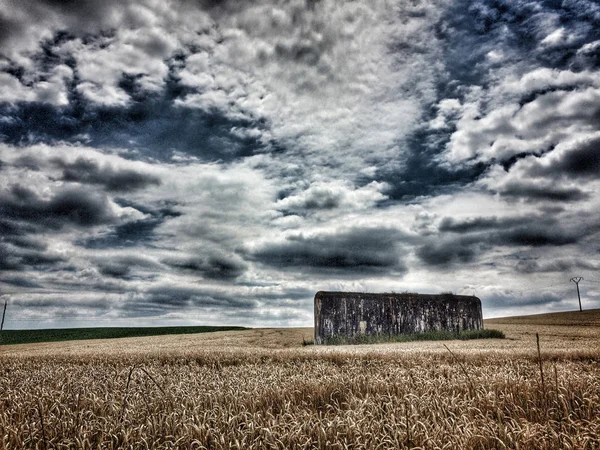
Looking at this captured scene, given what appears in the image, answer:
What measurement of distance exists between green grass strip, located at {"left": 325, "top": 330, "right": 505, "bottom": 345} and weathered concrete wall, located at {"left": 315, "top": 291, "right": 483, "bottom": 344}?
546mm

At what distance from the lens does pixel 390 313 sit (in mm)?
24344

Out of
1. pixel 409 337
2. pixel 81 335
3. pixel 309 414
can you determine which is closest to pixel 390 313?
pixel 409 337

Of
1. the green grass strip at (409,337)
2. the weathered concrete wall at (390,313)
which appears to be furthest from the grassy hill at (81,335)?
the green grass strip at (409,337)

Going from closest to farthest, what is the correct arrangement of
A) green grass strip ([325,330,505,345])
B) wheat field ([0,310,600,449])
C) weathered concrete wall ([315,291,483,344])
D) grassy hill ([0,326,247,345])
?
wheat field ([0,310,600,449]) → green grass strip ([325,330,505,345]) → weathered concrete wall ([315,291,483,344]) → grassy hill ([0,326,247,345])

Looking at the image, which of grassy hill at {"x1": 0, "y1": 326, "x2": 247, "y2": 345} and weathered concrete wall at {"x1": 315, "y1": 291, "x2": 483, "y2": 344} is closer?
weathered concrete wall at {"x1": 315, "y1": 291, "x2": 483, "y2": 344}

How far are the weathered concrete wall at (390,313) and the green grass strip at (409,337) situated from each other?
1.79 feet

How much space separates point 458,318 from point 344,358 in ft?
64.7

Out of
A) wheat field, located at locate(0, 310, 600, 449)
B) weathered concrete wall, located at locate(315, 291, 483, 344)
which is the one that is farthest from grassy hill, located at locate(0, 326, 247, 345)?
wheat field, located at locate(0, 310, 600, 449)

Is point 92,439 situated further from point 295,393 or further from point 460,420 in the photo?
point 460,420

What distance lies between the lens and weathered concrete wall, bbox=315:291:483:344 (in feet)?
73.6

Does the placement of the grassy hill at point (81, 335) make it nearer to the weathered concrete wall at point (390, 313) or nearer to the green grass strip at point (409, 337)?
the weathered concrete wall at point (390, 313)

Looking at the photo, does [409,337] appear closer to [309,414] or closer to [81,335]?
[309,414]

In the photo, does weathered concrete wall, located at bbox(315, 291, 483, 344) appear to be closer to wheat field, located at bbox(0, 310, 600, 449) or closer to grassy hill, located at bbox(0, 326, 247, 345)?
wheat field, located at bbox(0, 310, 600, 449)

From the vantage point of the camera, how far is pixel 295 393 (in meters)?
4.86
